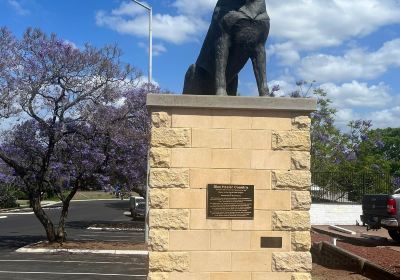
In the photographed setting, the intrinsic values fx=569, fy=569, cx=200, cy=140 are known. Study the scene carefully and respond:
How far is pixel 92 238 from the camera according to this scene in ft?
70.7

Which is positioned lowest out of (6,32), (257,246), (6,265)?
(6,265)

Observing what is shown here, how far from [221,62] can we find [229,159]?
1329 mm

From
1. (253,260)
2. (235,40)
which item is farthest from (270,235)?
(235,40)

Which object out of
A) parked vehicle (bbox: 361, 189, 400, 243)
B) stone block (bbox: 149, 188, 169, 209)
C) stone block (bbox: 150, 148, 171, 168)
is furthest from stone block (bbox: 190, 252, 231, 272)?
parked vehicle (bbox: 361, 189, 400, 243)

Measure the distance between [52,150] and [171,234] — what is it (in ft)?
39.2

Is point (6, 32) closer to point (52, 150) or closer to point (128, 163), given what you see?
point (52, 150)

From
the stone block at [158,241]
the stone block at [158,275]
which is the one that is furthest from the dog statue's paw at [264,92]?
the stone block at [158,275]

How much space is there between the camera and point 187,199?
22.7 feet

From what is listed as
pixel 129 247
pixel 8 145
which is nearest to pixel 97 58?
pixel 8 145

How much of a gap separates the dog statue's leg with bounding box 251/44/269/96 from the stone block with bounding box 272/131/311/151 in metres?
0.74

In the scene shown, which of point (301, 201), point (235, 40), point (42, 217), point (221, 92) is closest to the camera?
point (301, 201)

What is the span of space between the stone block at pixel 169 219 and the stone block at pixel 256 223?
2.01 feet

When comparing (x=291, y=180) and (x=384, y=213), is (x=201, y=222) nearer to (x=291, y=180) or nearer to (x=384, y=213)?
(x=291, y=180)

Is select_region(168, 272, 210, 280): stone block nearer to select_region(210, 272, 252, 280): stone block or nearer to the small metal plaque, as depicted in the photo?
select_region(210, 272, 252, 280): stone block
